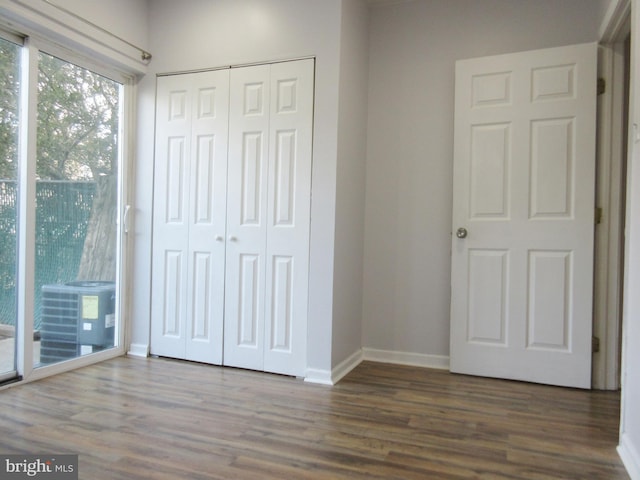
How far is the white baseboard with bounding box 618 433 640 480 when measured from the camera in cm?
159

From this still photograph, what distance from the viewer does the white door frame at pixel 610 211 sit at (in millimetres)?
2533

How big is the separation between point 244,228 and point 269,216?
192 millimetres

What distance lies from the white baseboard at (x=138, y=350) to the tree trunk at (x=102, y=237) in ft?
1.65

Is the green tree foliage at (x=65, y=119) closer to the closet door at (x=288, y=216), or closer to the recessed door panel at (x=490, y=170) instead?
the closet door at (x=288, y=216)

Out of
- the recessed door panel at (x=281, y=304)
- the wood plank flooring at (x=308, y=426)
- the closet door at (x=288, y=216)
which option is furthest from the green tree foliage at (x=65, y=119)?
the recessed door panel at (x=281, y=304)

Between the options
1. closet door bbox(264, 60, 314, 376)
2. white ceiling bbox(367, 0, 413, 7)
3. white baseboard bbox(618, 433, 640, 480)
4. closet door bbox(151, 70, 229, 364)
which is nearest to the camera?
white baseboard bbox(618, 433, 640, 480)

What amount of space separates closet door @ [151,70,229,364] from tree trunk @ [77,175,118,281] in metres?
0.28

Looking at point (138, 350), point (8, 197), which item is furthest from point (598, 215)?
point (8, 197)

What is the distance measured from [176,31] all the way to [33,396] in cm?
242

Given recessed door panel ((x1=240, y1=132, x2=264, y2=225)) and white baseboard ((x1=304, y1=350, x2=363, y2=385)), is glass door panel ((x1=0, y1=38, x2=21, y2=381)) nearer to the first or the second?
recessed door panel ((x1=240, y1=132, x2=264, y2=225))

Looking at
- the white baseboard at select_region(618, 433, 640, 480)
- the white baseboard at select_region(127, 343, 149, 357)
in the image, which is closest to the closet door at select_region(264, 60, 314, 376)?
the white baseboard at select_region(127, 343, 149, 357)

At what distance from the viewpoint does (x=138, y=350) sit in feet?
10.2

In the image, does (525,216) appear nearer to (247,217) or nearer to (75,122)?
(247,217)

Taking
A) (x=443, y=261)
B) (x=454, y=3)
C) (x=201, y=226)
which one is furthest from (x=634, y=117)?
(x=201, y=226)
